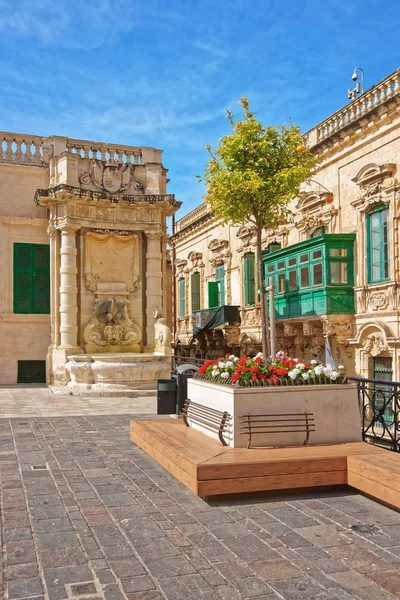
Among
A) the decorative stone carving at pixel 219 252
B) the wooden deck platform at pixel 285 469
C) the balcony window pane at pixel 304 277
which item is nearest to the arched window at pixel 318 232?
the balcony window pane at pixel 304 277

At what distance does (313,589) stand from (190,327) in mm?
27287

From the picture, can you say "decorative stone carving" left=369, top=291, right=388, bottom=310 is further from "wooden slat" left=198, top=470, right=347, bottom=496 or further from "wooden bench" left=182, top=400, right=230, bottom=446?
"wooden slat" left=198, top=470, right=347, bottom=496

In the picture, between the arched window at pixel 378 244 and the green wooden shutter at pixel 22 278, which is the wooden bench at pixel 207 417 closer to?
the arched window at pixel 378 244

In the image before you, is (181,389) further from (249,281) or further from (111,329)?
(249,281)

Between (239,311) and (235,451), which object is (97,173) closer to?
(239,311)

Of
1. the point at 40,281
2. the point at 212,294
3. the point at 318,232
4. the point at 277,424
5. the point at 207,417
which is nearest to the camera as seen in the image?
the point at 277,424

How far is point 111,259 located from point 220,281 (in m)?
9.86

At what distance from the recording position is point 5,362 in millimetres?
18641

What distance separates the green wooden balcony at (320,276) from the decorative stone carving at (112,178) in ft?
18.1

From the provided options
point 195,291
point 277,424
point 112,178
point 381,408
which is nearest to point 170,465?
point 277,424

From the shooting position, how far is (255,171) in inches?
630

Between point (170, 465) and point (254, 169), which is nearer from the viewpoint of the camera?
point (170, 465)

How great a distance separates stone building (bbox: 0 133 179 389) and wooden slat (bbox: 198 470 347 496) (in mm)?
12069

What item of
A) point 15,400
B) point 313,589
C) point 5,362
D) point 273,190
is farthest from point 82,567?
point 5,362
